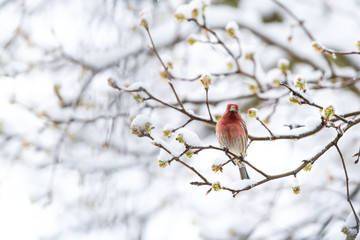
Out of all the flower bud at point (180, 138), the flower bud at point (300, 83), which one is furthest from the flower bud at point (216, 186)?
the flower bud at point (300, 83)

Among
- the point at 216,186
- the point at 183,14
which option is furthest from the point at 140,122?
the point at 183,14

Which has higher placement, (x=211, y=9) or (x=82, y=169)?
(x=211, y=9)

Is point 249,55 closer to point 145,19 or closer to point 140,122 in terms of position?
point 145,19

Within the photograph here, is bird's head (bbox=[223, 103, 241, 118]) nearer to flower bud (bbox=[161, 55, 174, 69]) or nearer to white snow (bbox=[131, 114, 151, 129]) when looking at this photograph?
flower bud (bbox=[161, 55, 174, 69])

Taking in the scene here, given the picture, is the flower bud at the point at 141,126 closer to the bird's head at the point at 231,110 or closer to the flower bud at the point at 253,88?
the bird's head at the point at 231,110

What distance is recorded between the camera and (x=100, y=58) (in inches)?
159

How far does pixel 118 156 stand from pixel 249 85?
1.71 m

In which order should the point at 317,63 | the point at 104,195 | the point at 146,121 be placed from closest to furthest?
1. the point at 146,121
2. the point at 104,195
3. the point at 317,63

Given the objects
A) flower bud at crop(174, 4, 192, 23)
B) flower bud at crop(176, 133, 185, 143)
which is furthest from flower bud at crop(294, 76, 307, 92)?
flower bud at crop(174, 4, 192, 23)

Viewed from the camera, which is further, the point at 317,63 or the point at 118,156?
the point at 317,63

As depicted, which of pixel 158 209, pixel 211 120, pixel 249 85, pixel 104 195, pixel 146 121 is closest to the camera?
pixel 146 121

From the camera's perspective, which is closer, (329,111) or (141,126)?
(329,111)

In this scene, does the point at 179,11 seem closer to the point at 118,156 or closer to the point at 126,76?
the point at 126,76

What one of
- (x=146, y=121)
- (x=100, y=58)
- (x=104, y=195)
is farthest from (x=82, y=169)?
(x=146, y=121)
